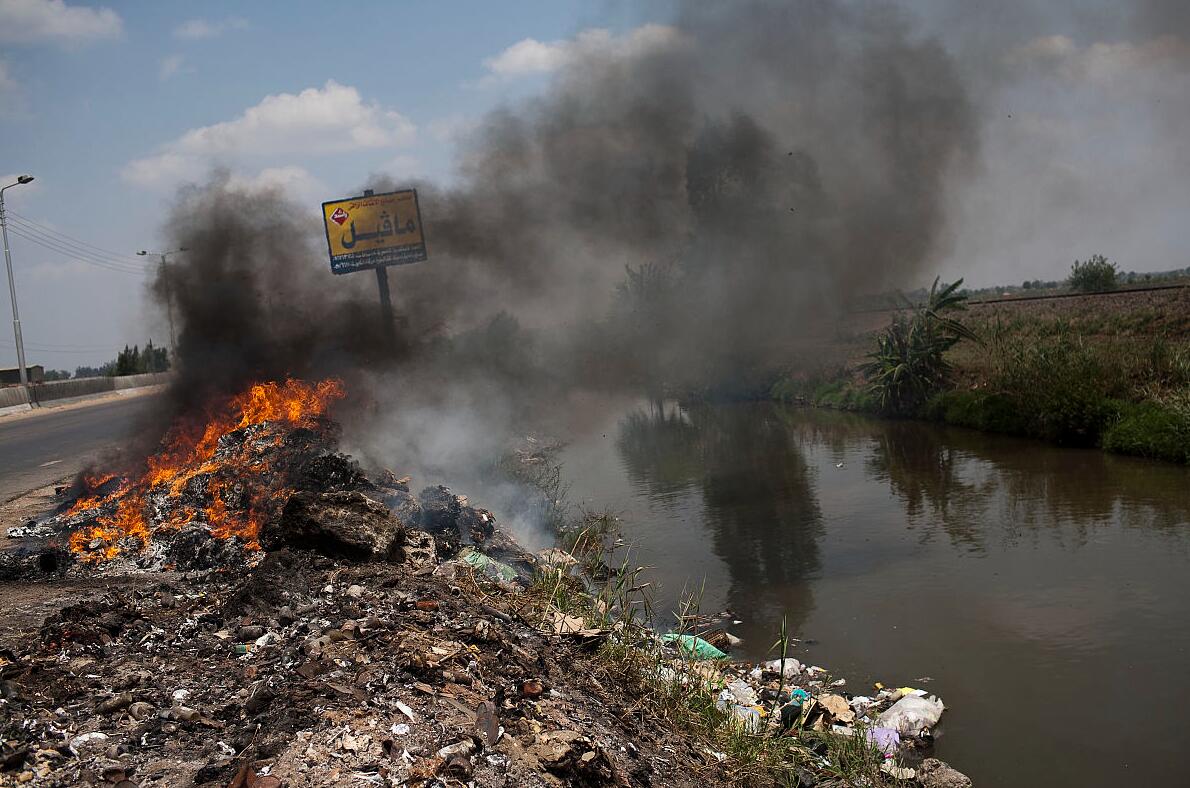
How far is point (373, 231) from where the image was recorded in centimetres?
1666

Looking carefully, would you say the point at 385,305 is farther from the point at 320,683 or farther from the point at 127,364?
the point at 127,364

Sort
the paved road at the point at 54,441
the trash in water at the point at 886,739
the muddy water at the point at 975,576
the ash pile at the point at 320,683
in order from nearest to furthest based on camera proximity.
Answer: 1. the ash pile at the point at 320,683
2. the trash in water at the point at 886,739
3. the muddy water at the point at 975,576
4. the paved road at the point at 54,441

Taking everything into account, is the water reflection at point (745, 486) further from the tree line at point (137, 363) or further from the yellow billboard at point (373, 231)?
the tree line at point (137, 363)

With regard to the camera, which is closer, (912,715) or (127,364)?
(912,715)

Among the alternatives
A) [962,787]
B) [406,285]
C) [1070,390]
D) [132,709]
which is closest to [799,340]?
[1070,390]

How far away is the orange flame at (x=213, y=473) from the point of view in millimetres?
8500

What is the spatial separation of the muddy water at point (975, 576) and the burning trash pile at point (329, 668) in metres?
0.93

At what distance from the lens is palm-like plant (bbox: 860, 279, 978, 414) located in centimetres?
2447

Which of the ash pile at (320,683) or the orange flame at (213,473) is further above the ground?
the orange flame at (213,473)

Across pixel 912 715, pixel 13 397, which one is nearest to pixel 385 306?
pixel 912 715

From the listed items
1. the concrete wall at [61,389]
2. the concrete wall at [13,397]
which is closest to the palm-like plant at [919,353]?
the concrete wall at [61,389]

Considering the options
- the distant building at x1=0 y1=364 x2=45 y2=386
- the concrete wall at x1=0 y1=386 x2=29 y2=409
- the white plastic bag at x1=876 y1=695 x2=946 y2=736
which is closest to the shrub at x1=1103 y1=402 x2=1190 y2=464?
the white plastic bag at x1=876 y1=695 x2=946 y2=736

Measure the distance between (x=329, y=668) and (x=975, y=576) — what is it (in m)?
8.66

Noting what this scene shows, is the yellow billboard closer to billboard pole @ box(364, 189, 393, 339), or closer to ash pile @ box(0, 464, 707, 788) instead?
billboard pole @ box(364, 189, 393, 339)
